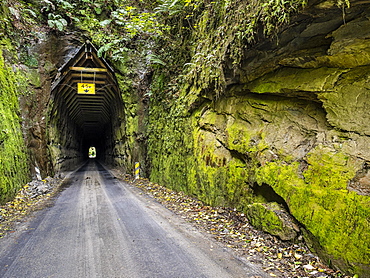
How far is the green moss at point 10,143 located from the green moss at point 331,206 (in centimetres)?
709

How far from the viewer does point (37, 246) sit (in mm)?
3678

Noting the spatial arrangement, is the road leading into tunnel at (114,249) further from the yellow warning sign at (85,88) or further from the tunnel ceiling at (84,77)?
the tunnel ceiling at (84,77)

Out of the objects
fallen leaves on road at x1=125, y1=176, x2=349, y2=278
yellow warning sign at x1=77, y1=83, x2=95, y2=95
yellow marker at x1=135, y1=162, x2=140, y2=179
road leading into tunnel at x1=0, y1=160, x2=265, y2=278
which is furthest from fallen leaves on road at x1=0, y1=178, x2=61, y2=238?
yellow warning sign at x1=77, y1=83, x2=95, y2=95

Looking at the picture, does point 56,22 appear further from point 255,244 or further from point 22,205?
point 255,244

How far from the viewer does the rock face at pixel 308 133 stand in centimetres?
280

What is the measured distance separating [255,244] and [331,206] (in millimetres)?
1345

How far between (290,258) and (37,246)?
4046 millimetres

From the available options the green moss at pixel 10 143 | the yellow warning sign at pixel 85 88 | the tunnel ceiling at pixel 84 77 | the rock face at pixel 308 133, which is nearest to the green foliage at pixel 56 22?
the tunnel ceiling at pixel 84 77

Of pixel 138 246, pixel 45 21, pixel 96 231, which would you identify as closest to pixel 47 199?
pixel 96 231

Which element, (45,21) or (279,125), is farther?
(45,21)

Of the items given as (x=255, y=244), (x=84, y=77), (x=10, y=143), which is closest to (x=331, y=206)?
(x=255, y=244)

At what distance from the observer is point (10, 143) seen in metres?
7.41

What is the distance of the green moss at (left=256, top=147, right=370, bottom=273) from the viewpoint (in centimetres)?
259

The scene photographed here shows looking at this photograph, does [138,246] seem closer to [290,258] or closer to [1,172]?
[290,258]
